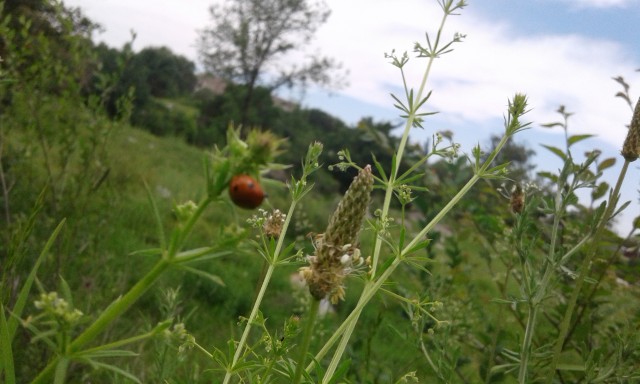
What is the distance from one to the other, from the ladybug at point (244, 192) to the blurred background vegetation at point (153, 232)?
3cm

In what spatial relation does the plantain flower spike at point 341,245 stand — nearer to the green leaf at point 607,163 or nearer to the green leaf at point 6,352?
the green leaf at point 6,352

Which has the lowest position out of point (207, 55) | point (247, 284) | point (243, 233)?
point (247, 284)

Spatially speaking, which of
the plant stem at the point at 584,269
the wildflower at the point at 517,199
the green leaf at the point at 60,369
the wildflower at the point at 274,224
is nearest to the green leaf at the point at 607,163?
the wildflower at the point at 517,199

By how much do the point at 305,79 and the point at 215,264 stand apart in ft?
48.1

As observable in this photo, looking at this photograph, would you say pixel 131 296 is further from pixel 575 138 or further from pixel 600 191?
pixel 600 191

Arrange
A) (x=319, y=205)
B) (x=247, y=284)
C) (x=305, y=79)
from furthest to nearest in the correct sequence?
1. (x=305, y=79)
2. (x=319, y=205)
3. (x=247, y=284)

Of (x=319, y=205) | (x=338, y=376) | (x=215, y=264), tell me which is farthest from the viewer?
(x=319, y=205)

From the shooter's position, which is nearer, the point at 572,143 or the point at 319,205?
the point at 572,143

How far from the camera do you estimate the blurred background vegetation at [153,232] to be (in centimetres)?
217

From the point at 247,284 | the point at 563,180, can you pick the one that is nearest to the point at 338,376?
the point at 563,180

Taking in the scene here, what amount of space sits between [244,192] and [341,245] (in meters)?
0.38

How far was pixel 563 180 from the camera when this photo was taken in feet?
5.14

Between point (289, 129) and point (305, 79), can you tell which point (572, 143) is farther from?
point (305, 79)

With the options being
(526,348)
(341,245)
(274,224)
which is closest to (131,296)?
(341,245)
